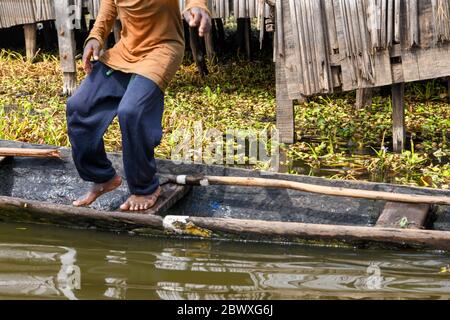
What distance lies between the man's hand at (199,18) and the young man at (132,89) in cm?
52

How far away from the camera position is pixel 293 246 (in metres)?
4.91

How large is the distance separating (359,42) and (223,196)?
213 centimetres

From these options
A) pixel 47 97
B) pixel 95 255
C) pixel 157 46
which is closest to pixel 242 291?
pixel 95 255

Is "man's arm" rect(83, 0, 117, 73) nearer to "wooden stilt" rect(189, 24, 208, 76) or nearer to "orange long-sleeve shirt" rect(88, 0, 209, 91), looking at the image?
"orange long-sleeve shirt" rect(88, 0, 209, 91)

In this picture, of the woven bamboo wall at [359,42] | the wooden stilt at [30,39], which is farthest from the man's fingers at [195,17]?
the wooden stilt at [30,39]

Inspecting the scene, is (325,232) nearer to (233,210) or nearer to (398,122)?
(233,210)

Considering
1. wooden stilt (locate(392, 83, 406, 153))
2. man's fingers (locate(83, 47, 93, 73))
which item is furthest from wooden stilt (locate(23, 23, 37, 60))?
man's fingers (locate(83, 47, 93, 73))

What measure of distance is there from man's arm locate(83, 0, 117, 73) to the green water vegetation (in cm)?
190

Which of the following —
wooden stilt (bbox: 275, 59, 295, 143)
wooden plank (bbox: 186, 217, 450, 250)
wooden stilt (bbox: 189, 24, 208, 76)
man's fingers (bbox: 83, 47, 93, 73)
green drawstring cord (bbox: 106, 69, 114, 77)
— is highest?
wooden stilt (bbox: 189, 24, 208, 76)

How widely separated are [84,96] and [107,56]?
0.99ft

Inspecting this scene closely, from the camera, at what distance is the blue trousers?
16.0 feet

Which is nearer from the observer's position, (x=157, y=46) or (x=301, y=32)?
(x=157, y=46)
